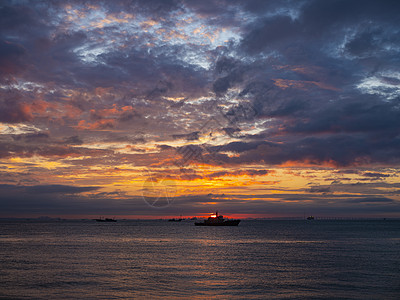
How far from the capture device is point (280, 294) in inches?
1661

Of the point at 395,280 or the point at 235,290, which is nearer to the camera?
the point at 235,290

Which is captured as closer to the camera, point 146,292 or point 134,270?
point 146,292

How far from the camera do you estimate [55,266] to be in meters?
63.1

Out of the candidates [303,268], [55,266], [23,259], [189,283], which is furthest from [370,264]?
[23,259]

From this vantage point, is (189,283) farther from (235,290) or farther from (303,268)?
(303,268)

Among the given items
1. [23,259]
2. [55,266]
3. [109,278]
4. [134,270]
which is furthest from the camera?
[23,259]

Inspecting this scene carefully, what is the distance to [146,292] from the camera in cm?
4297

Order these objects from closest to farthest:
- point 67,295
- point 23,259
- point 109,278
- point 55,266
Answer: point 67,295, point 109,278, point 55,266, point 23,259

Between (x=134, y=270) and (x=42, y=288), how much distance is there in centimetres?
1674

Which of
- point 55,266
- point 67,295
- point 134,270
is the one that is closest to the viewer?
point 67,295

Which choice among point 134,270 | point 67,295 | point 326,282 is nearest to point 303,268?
point 326,282

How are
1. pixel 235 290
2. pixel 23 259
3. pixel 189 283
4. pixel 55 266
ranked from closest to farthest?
pixel 235 290 → pixel 189 283 → pixel 55 266 → pixel 23 259

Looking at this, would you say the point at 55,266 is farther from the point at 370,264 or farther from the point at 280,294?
the point at 370,264

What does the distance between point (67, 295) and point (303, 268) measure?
126 feet
